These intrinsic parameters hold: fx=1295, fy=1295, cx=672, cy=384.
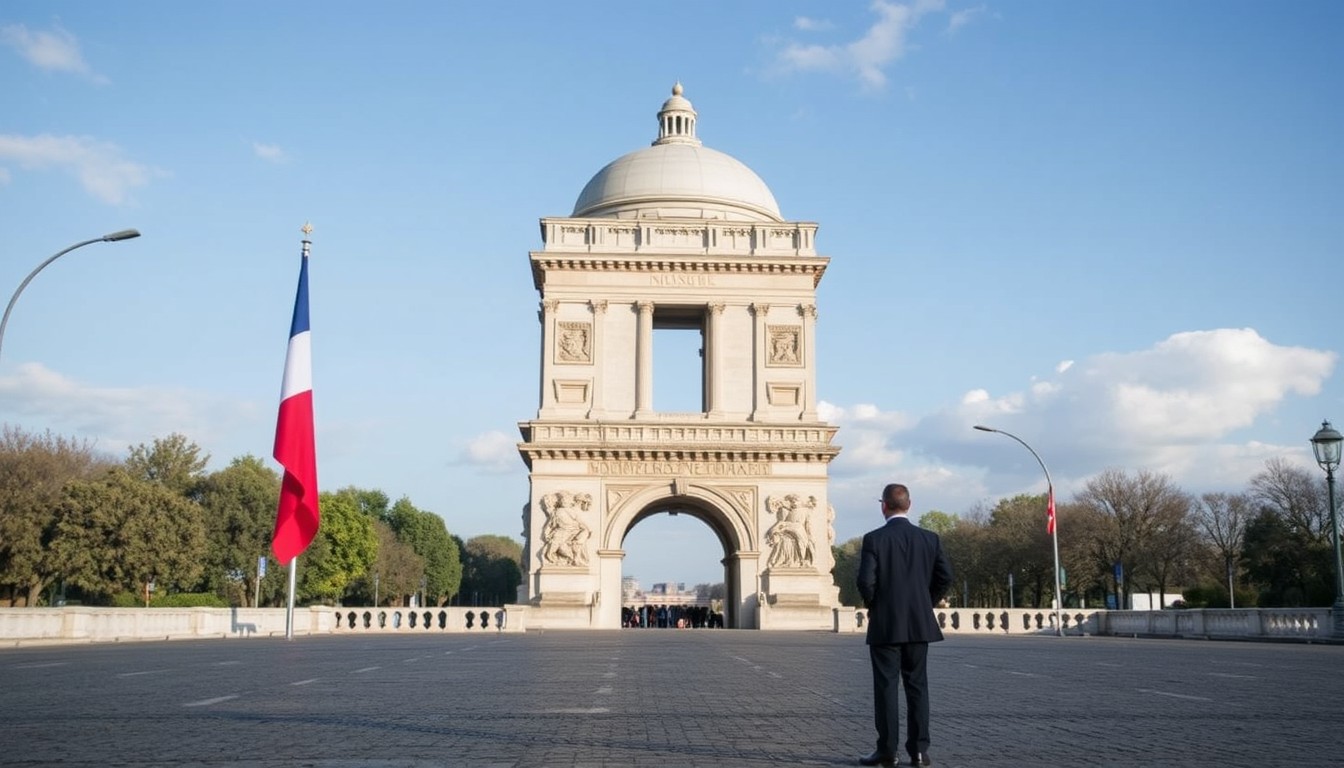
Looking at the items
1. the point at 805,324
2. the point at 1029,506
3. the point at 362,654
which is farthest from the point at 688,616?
the point at 362,654

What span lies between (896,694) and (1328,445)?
2705 cm

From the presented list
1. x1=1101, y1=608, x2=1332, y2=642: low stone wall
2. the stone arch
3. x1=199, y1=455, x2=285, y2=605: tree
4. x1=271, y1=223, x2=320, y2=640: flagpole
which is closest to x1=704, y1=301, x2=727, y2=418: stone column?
the stone arch

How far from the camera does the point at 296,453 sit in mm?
38281

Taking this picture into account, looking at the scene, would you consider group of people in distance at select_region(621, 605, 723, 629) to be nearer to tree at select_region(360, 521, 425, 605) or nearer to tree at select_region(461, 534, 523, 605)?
tree at select_region(360, 521, 425, 605)

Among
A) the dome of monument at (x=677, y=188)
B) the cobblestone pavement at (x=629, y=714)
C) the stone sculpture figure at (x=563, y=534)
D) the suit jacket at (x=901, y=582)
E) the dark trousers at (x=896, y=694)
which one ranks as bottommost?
the cobblestone pavement at (x=629, y=714)

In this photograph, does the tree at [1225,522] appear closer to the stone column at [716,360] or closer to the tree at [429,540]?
the stone column at [716,360]

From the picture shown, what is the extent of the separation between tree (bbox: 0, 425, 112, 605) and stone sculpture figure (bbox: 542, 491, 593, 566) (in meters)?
25.5

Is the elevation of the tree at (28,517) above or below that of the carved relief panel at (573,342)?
below

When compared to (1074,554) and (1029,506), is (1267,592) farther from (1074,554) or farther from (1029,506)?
(1029,506)

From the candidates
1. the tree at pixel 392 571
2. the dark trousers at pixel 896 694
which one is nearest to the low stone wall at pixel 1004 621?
the dark trousers at pixel 896 694

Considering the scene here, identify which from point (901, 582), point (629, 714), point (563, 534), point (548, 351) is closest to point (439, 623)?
point (563, 534)

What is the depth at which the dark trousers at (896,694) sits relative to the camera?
8953mm

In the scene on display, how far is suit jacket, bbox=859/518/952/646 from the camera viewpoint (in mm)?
9367

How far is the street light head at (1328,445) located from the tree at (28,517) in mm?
55685
